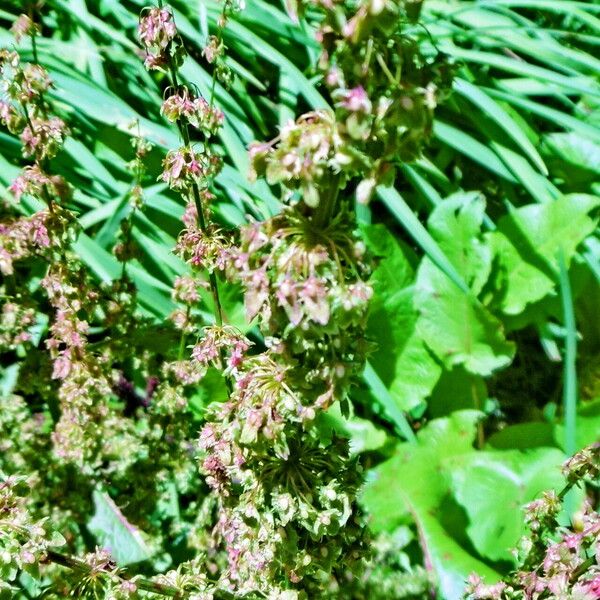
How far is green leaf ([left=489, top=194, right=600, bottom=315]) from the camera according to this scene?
1.53 m

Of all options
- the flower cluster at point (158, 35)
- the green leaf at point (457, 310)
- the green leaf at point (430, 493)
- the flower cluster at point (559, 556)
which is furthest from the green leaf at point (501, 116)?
the flower cluster at point (158, 35)

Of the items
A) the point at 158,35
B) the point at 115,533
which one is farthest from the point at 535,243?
the point at 158,35

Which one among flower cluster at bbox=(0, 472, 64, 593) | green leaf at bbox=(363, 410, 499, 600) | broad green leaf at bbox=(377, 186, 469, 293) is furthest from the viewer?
broad green leaf at bbox=(377, 186, 469, 293)

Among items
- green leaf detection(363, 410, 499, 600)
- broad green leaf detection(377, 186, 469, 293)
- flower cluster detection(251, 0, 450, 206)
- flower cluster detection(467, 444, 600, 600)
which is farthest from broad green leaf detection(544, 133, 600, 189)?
flower cluster detection(251, 0, 450, 206)

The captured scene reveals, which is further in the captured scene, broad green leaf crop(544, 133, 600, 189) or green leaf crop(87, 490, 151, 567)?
broad green leaf crop(544, 133, 600, 189)

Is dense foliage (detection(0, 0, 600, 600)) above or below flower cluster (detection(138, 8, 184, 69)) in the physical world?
below

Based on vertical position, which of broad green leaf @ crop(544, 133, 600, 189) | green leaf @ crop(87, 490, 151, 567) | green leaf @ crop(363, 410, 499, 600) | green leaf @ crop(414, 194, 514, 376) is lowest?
green leaf @ crop(87, 490, 151, 567)

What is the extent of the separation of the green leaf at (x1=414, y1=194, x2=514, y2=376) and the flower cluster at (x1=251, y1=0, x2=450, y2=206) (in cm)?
106

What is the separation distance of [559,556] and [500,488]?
2.09 feet

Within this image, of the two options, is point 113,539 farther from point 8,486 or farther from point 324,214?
point 324,214

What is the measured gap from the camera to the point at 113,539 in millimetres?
1275

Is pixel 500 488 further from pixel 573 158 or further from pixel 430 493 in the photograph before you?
pixel 573 158

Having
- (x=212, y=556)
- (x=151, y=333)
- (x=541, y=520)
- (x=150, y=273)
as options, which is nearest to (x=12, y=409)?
(x=151, y=333)

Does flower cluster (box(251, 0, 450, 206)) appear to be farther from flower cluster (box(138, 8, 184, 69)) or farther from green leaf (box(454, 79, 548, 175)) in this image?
green leaf (box(454, 79, 548, 175))
